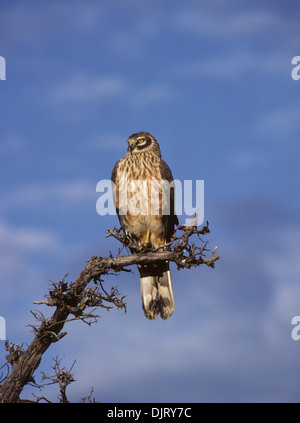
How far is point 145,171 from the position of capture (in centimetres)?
1079

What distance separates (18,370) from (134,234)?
3.55m

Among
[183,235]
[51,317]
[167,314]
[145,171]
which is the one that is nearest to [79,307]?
[51,317]

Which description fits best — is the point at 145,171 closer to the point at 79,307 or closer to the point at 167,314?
the point at 167,314

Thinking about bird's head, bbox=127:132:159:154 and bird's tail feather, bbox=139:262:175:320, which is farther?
bird's head, bbox=127:132:159:154

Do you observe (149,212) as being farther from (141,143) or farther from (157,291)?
(141,143)

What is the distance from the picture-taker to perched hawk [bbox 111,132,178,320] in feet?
34.3

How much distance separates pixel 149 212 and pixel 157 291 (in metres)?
1.33

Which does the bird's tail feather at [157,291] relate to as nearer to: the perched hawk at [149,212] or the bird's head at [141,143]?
the perched hawk at [149,212]

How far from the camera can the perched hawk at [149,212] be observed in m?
10.5

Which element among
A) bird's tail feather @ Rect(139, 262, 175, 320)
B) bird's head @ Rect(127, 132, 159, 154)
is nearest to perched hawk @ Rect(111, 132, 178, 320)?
bird's tail feather @ Rect(139, 262, 175, 320)

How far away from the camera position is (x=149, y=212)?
1056 centimetres

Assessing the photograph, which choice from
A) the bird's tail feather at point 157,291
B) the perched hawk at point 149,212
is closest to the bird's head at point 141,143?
the perched hawk at point 149,212

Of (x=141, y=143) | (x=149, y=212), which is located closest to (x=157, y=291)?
(x=149, y=212)

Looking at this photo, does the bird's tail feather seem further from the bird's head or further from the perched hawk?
the bird's head
